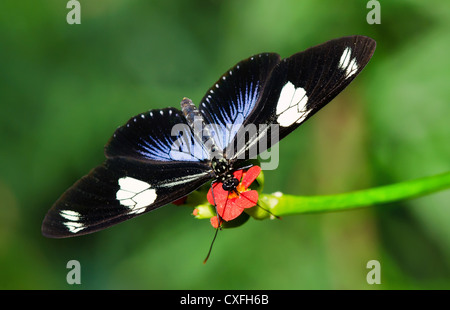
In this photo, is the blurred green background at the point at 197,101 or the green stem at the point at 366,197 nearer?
the green stem at the point at 366,197

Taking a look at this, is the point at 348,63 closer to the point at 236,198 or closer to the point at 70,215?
the point at 236,198

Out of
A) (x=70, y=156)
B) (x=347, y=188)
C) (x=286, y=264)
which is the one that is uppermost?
(x=70, y=156)

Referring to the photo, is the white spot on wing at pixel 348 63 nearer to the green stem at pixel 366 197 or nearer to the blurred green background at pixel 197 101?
the green stem at pixel 366 197

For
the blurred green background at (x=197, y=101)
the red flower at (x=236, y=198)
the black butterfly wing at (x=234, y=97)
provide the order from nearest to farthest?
the red flower at (x=236, y=198), the black butterfly wing at (x=234, y=97), the blurred green background at (x=197, y=101)

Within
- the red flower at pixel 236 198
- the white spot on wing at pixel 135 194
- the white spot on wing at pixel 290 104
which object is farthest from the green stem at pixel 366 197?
the white spot on wing at pixel 135 194
